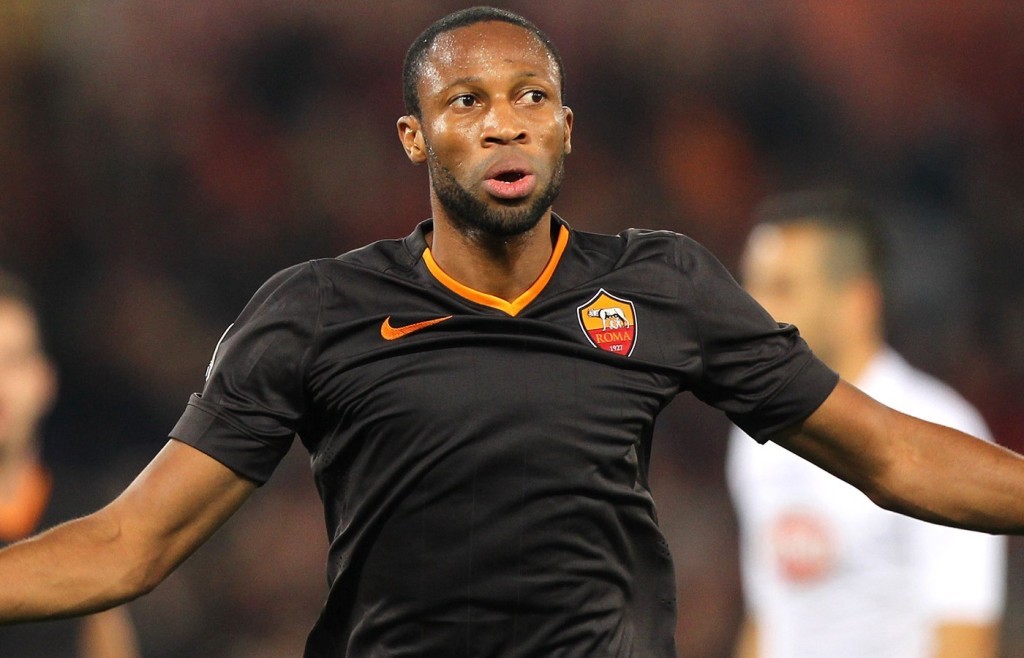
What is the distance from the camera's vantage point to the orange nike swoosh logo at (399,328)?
6.72 feet

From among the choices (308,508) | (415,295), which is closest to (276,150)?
(308,508)

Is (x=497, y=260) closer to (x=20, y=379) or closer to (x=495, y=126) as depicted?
(x=495, y=126)

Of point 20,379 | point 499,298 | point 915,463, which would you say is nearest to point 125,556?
point 499,298

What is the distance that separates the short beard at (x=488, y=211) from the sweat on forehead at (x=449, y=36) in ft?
0.45

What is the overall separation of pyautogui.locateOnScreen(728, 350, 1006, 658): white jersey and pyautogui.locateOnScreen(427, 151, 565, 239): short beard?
9.13ft

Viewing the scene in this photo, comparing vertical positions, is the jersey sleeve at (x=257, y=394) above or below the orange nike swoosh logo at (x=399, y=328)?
below

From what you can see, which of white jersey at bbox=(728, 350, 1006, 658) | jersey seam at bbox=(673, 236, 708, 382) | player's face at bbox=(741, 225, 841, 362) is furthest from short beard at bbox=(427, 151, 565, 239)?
player's face at bbox=(741, 225, 841, 362)

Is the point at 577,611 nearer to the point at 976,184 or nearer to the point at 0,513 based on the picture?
the point at 0,513

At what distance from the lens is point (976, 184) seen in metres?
5.75

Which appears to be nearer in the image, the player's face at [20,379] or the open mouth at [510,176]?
the open mouth at [510,176]

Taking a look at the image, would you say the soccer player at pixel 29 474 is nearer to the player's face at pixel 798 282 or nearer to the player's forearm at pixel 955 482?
Result: the player's face at pixel 798 282

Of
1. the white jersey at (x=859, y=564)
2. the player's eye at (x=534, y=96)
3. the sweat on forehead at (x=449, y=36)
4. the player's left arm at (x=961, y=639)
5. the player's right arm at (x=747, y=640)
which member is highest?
the sweat on forehead at (x=449, y=36)

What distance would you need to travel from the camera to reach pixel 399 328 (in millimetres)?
2059

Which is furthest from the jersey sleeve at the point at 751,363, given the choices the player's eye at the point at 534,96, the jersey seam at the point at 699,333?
the player's eye at the point at 534,96
